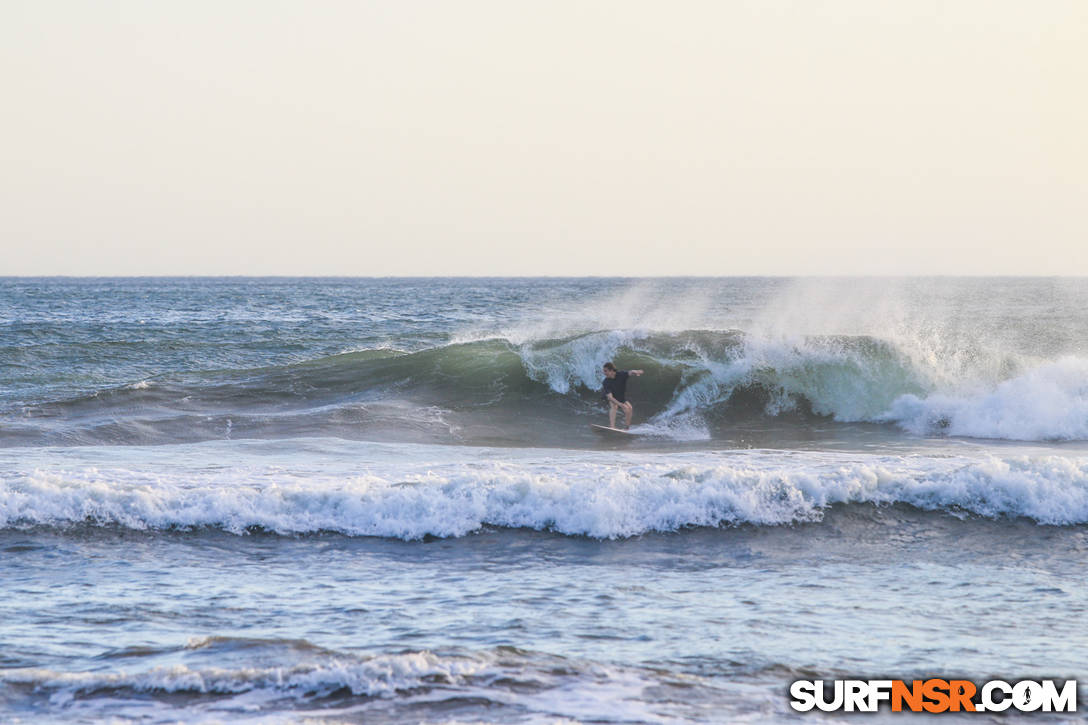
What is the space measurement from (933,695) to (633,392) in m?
13.2

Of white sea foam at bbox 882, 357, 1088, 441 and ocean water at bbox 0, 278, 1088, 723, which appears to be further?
white sea foam at bbox 882, 357, 1088, 441

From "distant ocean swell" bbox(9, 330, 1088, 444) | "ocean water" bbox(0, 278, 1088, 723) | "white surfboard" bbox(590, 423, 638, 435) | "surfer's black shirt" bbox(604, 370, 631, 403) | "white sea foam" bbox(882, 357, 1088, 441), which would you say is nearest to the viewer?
"ocean water" bbox(0, 278, 1088, 723)

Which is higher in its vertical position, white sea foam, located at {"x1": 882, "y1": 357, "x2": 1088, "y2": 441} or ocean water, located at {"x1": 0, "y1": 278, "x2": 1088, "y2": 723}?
white sea foam, located at {"x1": 882, "y1": 357, "x2": 1088, "y2": 441}

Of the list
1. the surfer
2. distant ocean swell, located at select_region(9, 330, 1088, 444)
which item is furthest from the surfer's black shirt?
distant ocean swell, located at select_region(9, 330, 1088, 444)

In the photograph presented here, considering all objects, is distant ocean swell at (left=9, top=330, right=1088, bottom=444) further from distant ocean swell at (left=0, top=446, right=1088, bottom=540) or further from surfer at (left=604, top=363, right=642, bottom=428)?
distant ocean swell at (left=0, top=446, right=1088, bottom=540)

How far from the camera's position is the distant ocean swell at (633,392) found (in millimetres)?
15984

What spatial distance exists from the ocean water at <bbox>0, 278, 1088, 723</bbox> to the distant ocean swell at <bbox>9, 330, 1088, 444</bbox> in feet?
0.25

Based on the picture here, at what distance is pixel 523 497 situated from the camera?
992cm

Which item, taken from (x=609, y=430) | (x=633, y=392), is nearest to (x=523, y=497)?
(x=609, y=430)

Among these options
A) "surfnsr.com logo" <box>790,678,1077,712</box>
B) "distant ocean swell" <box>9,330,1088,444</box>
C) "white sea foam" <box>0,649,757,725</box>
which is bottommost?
"white sea foam" <box>0,649,757,725</box>

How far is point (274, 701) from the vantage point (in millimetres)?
5195

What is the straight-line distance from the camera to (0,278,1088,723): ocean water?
552cm

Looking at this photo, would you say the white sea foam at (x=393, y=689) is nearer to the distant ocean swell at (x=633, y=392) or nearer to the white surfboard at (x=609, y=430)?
the distant ocean swell at (x=633, y=392)

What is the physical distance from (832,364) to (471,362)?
7.13 m
